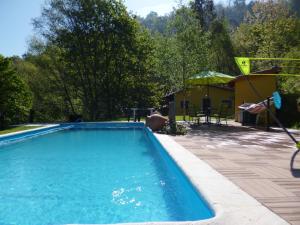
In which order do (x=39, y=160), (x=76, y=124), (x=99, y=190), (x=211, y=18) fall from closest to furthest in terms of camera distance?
(x=99, y=190), (x=39, y=160), (x=76, y=124), (x=211, y=18)

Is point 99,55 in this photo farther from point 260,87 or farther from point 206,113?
point 260,87

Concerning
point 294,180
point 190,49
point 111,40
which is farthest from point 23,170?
point 111,40

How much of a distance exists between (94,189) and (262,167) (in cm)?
272

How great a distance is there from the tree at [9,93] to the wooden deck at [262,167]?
392 inches

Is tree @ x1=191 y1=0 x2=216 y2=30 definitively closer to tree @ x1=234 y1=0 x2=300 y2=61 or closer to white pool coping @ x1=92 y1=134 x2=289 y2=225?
tree @ x1=234 y1=0 x2=300 y2=61

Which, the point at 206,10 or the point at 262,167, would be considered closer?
the point at 262,167

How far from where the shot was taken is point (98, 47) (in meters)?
24.5

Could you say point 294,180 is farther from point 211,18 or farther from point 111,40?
point 211,18

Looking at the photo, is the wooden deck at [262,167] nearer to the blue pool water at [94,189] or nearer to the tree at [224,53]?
the blue pool water at [94,189]

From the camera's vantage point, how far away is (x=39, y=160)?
871 centimetres

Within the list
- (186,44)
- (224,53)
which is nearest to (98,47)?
(186,44)

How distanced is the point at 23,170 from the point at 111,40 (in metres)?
18.1

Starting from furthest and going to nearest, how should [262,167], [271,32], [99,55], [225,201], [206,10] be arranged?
[206,10], [271,32], [99,55], [262,167], [225,201]

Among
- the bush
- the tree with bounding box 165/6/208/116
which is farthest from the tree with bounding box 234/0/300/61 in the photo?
the bush
